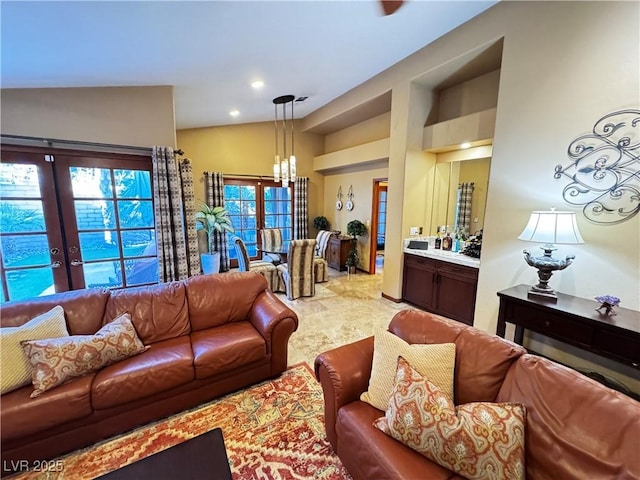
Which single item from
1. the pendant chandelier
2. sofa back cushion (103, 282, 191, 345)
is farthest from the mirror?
sofa back cushion (103, 282, 191, 345)

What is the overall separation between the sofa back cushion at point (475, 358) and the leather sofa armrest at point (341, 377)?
356mm

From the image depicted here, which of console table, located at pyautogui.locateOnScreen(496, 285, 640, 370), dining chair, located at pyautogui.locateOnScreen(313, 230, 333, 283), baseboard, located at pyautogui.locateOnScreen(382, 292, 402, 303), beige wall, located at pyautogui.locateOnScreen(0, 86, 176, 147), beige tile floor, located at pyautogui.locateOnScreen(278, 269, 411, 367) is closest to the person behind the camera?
console table, located at pyautogui.locateOnScreen(496, 285, 640, 370)

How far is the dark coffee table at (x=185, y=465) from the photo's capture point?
110cm

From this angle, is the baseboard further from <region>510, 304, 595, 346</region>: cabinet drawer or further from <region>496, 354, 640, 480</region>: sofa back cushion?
<region>496, 354, 640, 480</region>: sofa back cushion

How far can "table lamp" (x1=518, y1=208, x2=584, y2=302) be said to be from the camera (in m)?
2.09

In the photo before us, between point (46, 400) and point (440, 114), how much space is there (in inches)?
204

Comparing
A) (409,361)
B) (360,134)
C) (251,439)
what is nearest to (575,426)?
(409,361)

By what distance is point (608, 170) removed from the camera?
207 centimetres

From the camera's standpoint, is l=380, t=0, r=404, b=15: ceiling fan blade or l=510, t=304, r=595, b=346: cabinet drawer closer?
l=380, t=0, r=404, b=15: ceiling fan blade

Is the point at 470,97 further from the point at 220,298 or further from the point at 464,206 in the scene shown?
the point at 220,298

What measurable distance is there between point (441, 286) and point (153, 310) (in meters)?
3.38

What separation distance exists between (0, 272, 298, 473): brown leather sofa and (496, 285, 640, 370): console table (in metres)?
1.99

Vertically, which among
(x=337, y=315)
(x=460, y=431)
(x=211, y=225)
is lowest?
(x=337, y=315)

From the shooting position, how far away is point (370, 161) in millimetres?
5277
